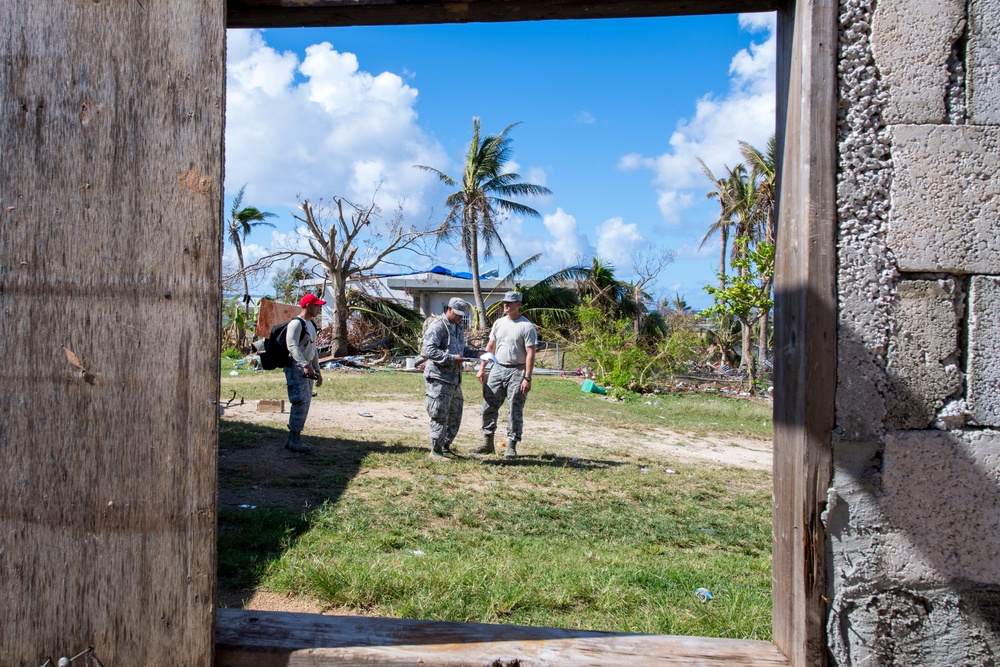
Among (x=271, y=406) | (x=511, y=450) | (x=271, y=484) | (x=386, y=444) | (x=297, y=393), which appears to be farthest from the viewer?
(x=271, y=406)

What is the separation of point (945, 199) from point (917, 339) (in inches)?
16.8

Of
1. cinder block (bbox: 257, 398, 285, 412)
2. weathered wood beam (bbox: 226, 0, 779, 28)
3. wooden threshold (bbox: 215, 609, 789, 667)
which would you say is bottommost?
cinder block (bbox: 257, 398, 285, 412)

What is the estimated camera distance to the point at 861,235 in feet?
7.05

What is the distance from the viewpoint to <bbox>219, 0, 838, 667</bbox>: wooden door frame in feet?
7.00

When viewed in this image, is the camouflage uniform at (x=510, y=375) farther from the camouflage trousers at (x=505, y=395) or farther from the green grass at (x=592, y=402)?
the green grass at (x=592, y=402)

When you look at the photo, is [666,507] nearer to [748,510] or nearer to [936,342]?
[748,510]

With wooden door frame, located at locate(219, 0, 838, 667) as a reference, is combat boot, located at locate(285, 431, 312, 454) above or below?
below

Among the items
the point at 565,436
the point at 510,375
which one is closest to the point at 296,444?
the point at 510,375

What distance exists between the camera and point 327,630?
2.30 meters

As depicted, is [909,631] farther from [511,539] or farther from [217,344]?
[511,539]

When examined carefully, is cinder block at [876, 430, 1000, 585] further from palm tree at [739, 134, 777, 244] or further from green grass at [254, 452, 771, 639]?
palm tree at [739, 134, 777, 244]

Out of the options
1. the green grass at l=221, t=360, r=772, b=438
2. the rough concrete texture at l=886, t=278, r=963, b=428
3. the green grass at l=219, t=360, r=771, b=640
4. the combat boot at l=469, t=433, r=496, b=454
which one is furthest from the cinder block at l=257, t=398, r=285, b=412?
the rough concrete texture at l=886, t=278, r=963, b=428

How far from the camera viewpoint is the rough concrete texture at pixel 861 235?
2.12 metres

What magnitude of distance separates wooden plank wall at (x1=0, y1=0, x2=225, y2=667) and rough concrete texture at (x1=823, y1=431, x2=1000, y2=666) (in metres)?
1.89
